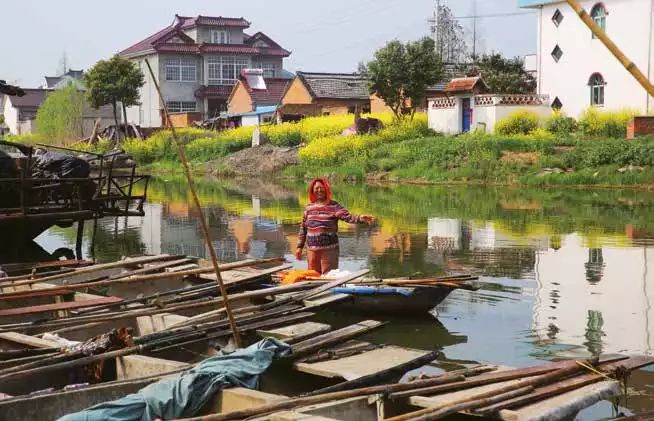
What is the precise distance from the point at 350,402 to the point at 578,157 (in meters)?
28.3

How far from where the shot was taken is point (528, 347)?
370 inches

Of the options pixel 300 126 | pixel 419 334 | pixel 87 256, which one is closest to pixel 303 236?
pixel 419 334

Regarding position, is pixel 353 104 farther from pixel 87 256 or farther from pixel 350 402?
pixel 350 402

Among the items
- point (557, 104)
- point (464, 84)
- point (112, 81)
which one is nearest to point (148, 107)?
point (112, 81)

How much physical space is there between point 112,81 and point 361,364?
51.6m

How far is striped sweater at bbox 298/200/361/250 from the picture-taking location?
1107cm

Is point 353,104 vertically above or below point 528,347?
above

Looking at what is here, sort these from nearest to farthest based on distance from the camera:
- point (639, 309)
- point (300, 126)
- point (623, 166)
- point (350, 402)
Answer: point (350, 402), point (639, 309), point (623, 166), point (300, 126)

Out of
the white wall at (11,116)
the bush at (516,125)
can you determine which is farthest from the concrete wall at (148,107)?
the bush at (516,125)

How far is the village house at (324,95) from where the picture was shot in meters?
53.0

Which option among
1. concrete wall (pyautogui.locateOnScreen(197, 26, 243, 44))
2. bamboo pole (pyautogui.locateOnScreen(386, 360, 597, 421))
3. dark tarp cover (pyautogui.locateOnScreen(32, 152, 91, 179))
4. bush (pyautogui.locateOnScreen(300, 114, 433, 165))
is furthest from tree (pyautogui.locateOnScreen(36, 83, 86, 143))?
bamboo pole (pyautogui.locateOnScreen(386, 360, 597, 421))

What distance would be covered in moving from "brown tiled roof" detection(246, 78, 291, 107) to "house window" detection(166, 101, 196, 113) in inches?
293

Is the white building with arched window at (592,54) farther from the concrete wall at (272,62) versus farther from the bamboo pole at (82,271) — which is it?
the concrete wall at (272,62)

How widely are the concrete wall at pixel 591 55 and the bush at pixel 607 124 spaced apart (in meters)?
1.12
